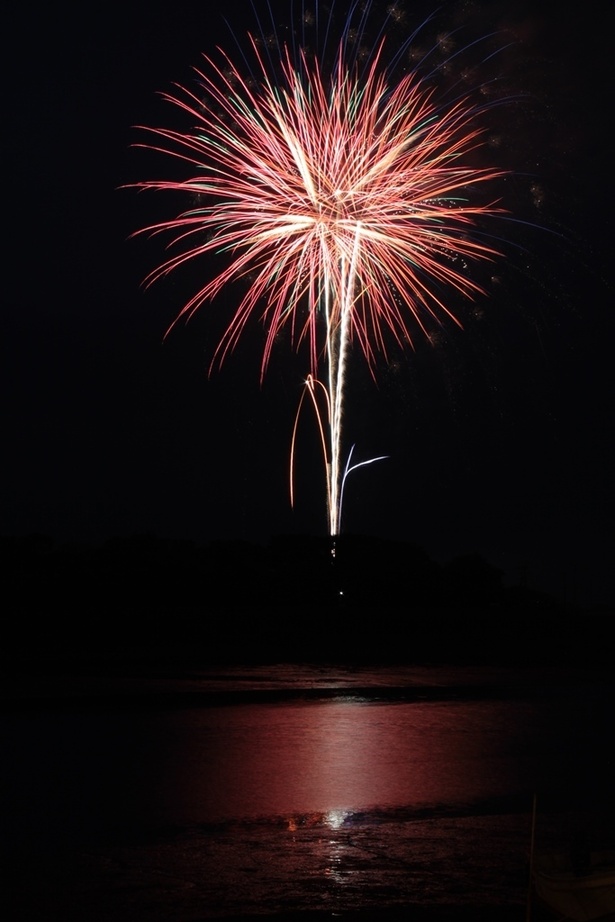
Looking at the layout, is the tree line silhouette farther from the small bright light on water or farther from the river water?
the small bright light on water

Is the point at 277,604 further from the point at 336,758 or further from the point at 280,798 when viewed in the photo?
the point at 280,798

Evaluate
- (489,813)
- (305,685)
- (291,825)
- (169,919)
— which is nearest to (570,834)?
(489,813)

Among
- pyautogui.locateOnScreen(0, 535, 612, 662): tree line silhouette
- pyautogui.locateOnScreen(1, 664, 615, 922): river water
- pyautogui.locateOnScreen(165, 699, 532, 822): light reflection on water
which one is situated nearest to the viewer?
pyautogui.locateOnScreen(1, 664, 615, 922): river water

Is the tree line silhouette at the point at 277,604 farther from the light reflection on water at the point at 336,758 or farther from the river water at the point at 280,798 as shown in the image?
the light reflection on water at the point at 336,758

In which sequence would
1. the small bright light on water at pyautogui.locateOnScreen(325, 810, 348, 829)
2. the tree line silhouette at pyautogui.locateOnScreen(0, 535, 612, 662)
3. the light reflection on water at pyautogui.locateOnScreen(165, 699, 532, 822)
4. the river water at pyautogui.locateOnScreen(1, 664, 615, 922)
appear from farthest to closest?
the tree line silhouette at pyautogui.locateOnScreen(0, 535, 612, 662)
the light reflection on water at pyautogui.locateOnScreen(165, 699, 532, 822)
the small bright light on water at pyautogui.locateOnScreen(325, 810, 348, 829)
the river water at pyautogui.locateOnScreen(1, 664, 615, 922)

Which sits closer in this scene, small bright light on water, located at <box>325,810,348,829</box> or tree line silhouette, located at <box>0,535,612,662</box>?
small bright light on water, located at <box>325,810,348,829</box>

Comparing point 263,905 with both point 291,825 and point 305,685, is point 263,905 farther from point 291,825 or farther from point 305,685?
point 305,685

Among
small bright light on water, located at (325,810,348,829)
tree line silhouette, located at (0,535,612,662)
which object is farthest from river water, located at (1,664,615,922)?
tree line silhouette, located at (0,535,612,662)

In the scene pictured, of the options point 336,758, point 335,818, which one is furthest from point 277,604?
point 335,818
